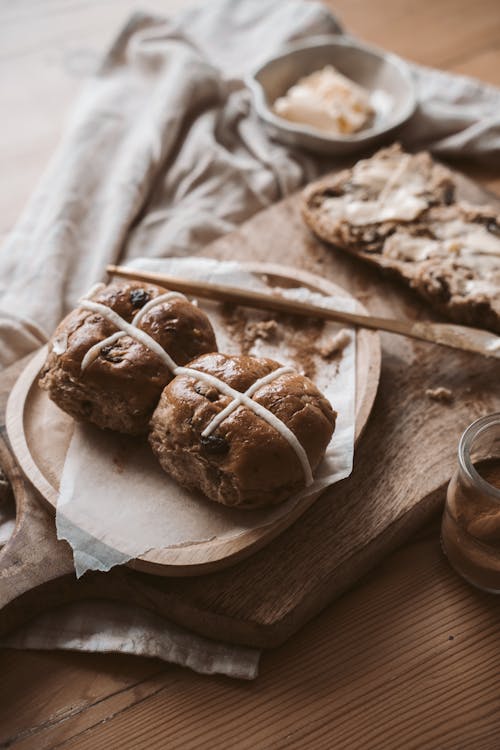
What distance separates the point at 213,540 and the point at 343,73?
6.57ft

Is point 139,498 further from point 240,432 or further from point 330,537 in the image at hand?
point 330,537

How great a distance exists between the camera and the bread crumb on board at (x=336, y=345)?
1.96 meters

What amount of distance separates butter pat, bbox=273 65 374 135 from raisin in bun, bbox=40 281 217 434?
1111 mm

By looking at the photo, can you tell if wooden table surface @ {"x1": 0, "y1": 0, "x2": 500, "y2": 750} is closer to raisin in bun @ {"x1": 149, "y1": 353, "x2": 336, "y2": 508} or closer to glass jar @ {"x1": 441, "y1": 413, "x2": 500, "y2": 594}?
glass jar @ {"x1": 441, "y1": 413, "x2": 500, "y2": 594}

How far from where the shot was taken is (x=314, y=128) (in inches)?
103

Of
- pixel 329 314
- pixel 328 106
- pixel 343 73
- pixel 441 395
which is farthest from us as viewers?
pixel 343 73

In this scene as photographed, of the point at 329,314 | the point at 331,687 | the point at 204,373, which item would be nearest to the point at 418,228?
the point at 329,314

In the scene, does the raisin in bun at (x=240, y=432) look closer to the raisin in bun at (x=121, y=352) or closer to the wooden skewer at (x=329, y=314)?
the raisin in bun at (x=121, y=352)

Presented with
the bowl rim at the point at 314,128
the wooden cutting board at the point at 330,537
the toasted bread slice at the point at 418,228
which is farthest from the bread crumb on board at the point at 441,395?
the bowl rim at the point at 314,128

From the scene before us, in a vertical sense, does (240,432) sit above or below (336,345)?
above

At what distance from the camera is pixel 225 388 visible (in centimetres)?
161

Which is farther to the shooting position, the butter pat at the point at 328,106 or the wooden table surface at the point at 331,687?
the butter pat at the point at 328,106

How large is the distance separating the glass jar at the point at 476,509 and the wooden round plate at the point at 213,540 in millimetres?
267

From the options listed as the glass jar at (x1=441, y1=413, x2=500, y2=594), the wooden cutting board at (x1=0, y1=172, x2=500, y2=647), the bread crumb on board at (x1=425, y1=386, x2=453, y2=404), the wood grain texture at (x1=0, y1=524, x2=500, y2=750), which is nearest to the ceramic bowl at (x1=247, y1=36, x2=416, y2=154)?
the wooden cutting board at (x1=0, y1=172, x2=500, y2=647)
